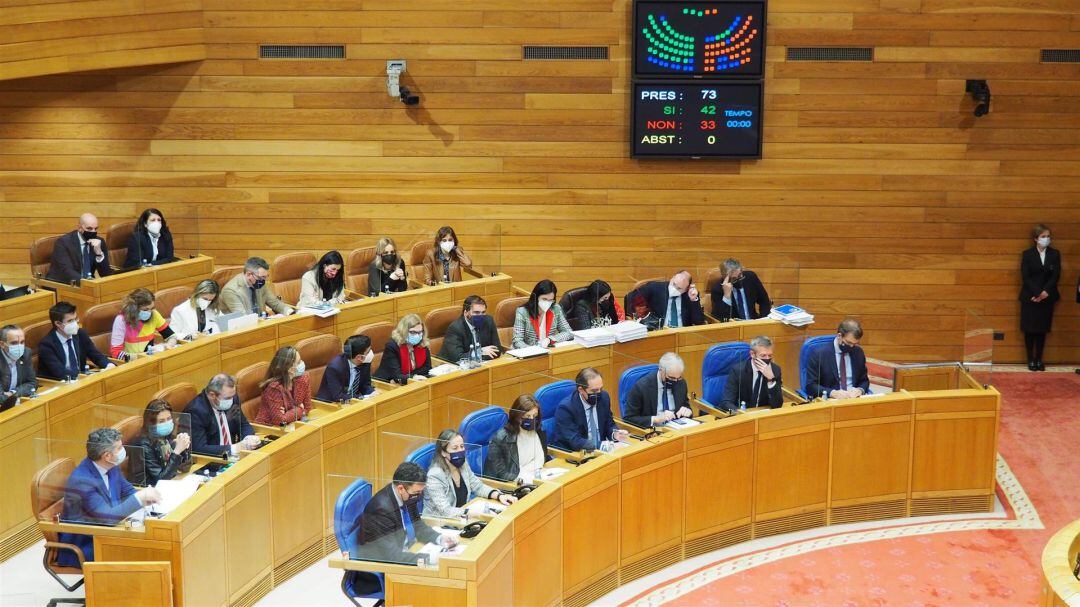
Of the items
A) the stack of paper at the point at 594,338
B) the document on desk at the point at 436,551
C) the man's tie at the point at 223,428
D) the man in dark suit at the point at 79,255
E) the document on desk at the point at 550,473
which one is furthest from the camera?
the man in dark suit at the point at 79,255

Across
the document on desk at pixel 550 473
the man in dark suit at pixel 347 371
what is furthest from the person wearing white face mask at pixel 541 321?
the document on desk at pixel 550 473

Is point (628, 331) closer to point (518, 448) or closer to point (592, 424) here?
point (592, 424)

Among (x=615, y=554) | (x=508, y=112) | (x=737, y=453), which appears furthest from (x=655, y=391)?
(x=508, y=112)

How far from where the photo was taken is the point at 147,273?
9656 millimetres

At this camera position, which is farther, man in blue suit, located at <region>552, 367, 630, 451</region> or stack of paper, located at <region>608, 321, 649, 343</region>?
stack of paper, located at <region>608, 321, 649, 343</region>

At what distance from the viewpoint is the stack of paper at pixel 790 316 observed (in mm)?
9102

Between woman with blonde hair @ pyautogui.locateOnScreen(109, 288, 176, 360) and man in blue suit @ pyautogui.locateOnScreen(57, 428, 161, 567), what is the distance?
2.14 m

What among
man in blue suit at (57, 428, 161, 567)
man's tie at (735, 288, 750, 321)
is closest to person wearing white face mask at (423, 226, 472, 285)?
man's tie at (735, 288, 750, 321)

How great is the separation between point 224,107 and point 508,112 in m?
2.49

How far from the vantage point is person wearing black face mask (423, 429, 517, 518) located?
5.88 meters

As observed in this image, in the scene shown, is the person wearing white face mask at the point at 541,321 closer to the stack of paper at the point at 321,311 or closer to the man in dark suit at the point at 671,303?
the man in dark suit at the point at 671,303

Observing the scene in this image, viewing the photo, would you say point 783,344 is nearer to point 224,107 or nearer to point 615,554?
point 615,554

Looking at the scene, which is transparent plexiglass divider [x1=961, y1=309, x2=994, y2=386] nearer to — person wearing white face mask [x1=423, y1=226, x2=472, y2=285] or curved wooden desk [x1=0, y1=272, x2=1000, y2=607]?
curved wooden desk [x1=0, y1=272, x2=1000, y2=607]

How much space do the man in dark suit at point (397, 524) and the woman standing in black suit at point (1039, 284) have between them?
7.11 m
